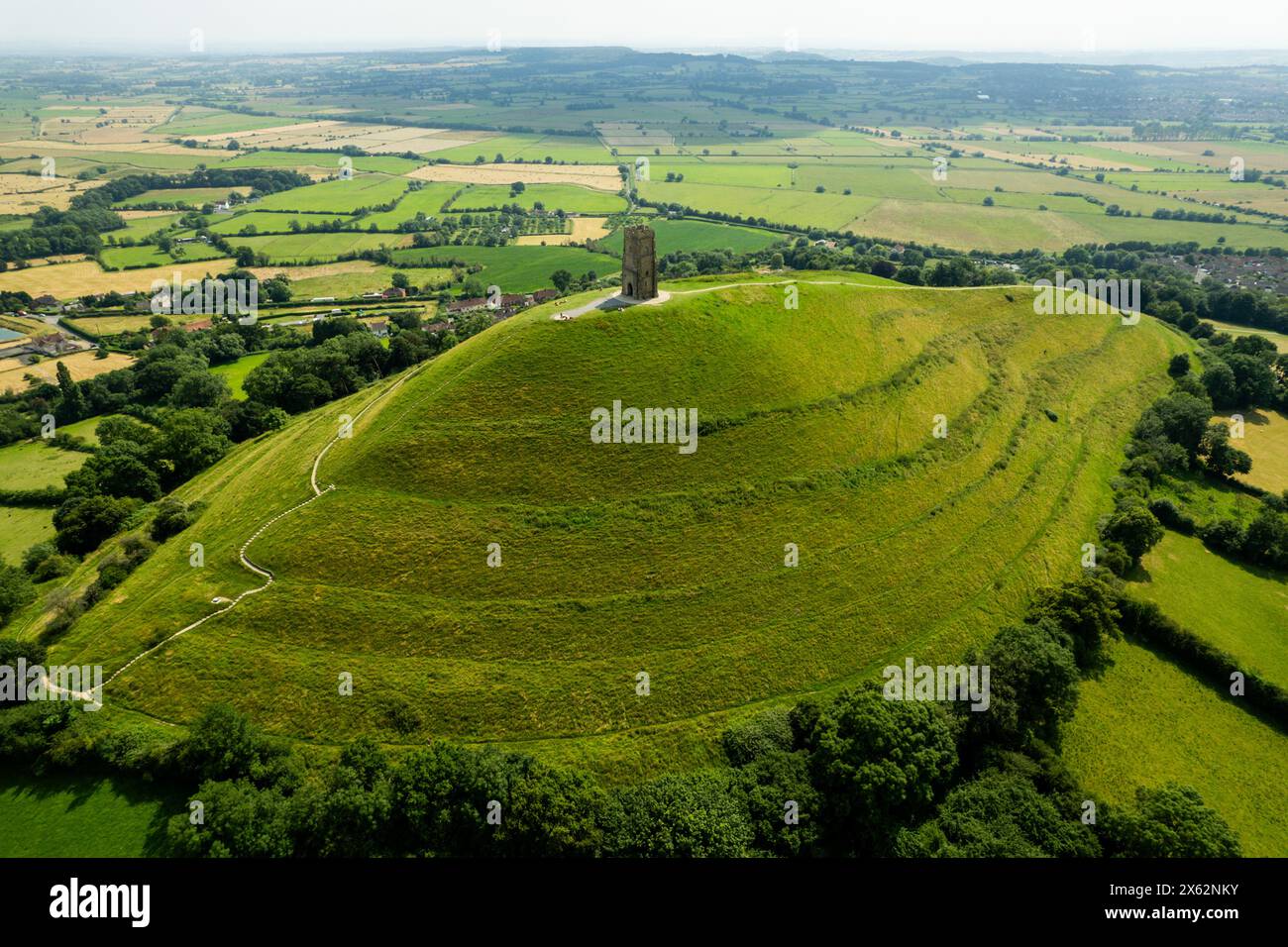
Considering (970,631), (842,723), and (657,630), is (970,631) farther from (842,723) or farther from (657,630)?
(657,630)

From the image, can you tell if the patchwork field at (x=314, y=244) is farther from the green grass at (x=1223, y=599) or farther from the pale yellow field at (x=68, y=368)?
the green grass at (x=1223, y=599)

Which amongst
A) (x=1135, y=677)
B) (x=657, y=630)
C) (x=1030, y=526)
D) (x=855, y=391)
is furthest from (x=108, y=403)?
(x=1135, y=677)

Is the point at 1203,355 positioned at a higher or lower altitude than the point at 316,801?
higher

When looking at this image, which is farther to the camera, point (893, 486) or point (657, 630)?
point (893, 486)

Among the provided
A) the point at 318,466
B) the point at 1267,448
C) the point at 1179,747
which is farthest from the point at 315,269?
the point at 1267,448

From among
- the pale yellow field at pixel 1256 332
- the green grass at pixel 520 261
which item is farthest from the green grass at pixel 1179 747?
→ the green grass at pixel 520 261

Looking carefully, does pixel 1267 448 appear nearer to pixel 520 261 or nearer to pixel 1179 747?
pixel 1179 747

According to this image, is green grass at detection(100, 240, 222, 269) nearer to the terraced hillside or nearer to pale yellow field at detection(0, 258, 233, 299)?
pale yellow field at detection(0, 258, 233, 299)
